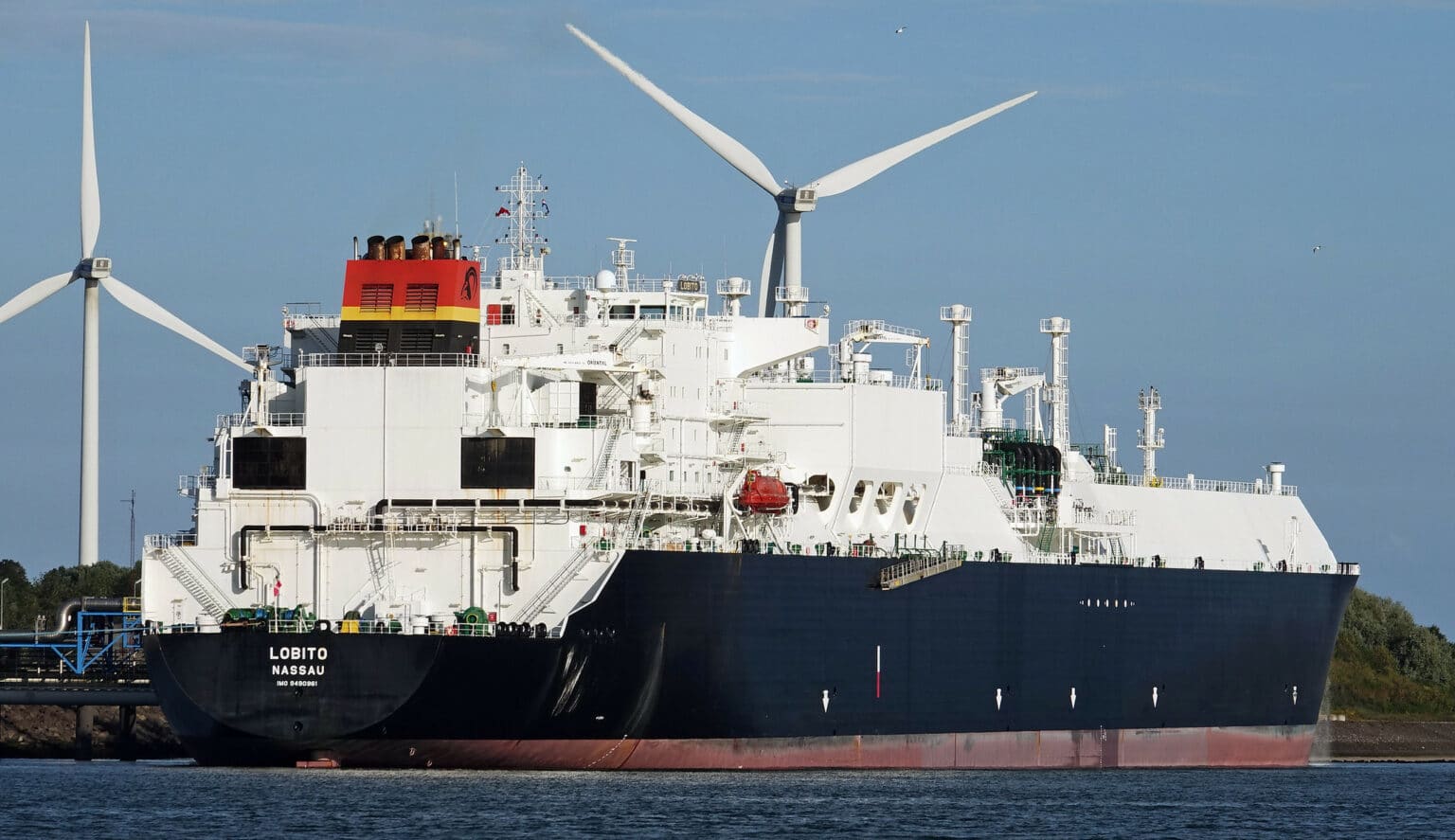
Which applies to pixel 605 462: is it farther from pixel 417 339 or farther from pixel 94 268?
pixel 94 268

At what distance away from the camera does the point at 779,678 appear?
62.5 metres

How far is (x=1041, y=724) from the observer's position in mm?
71812

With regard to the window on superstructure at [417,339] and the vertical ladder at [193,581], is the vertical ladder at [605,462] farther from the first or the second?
the vertical ladder at [193,581]

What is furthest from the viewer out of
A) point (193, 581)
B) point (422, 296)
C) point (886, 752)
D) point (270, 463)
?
point (886, 752)

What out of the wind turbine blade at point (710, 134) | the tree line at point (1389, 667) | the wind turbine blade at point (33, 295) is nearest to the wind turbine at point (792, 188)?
the wind turbine blade at point (710, 134)

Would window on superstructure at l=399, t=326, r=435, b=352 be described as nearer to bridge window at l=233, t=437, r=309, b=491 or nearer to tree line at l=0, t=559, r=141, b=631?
bridge window at l=233, t=437, r=309, b=491

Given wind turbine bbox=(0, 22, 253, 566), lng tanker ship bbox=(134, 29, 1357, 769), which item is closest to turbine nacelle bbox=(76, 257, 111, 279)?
wind turbine bbox=(0, 22, 253, 566)

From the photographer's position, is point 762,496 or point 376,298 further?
point 762,496

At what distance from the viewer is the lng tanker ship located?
57969mm

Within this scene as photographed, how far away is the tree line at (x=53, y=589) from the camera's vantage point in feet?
295

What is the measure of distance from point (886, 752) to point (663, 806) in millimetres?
13507

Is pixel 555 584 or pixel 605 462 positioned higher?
pixel 605 462

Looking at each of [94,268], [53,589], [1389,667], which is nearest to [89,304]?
[94,268]

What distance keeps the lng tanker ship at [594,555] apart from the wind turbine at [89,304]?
13.3 m
